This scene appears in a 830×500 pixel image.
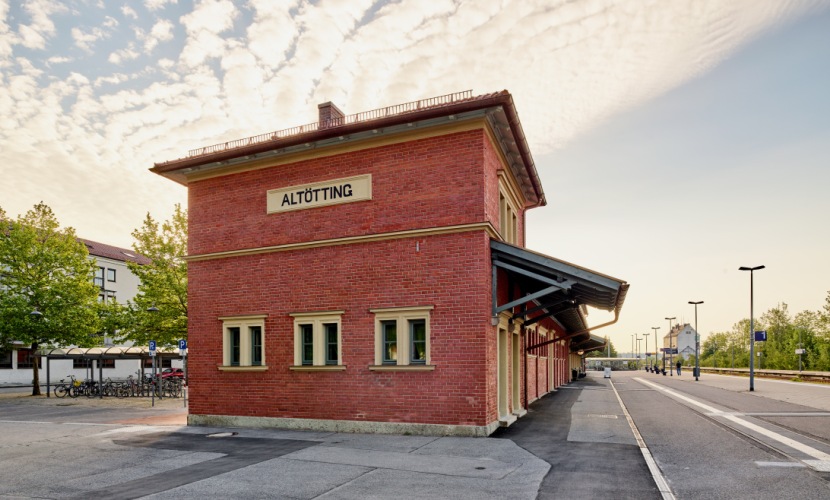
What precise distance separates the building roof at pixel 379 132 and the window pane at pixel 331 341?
15.5 ft

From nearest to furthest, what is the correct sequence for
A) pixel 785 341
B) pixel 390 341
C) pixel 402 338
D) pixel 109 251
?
pixel 402 338 → pixel 390 341 → pixel 109 251 → pixel 785 341

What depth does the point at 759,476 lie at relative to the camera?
920 centimetres

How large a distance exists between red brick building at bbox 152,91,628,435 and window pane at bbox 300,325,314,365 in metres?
0.03

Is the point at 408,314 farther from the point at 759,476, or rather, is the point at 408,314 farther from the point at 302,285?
the point at 759,476

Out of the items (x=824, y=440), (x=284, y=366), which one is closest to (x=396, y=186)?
(x=284, y=366)

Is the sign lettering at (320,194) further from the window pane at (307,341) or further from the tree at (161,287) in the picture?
the tree at (161,287)

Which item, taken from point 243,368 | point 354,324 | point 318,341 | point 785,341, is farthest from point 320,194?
point 785,341

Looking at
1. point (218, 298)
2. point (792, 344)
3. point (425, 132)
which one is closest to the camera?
point (425, 132)

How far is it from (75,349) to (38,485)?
2600 cm

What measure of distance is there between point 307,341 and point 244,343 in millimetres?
1945

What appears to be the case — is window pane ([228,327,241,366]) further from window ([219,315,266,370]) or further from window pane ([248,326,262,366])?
window pane ([248,326,262,366])

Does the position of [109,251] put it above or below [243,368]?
above

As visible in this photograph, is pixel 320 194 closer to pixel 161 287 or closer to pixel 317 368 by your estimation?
pixel 317 368

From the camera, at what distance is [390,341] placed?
13984 mm
